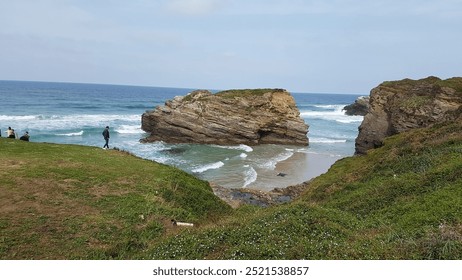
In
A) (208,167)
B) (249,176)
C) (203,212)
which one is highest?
(203,212)

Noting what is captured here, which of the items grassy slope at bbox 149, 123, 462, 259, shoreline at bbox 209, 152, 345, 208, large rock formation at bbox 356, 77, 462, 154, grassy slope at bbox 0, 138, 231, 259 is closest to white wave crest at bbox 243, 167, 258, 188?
shoreline at bbox 209, 152, 345, 208

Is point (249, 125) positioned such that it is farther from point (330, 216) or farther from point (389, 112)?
point (330, 216)

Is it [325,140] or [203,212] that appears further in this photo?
[325,140]

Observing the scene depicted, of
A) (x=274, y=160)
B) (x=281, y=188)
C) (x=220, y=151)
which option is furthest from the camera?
(x=220, y=151)

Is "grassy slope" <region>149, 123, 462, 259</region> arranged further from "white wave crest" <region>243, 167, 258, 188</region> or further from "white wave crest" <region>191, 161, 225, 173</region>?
"white wave crest" <region>191, 161, 225, 173</region>

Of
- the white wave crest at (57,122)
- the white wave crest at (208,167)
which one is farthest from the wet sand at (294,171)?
the white wave crest at (57,122)

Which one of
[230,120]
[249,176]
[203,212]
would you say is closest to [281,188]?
[249,176]

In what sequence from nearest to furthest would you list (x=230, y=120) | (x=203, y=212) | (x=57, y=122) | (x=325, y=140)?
(x=203, y=212)
(x=230, y=120)
(x=325, y=140)
(x=57, y=122)

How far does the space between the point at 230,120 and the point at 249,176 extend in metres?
20.2

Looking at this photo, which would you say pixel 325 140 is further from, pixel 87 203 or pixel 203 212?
pixel 87 203

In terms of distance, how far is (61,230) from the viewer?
37.0 feet

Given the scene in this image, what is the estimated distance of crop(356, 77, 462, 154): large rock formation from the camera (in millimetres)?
32438

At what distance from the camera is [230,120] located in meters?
49.7

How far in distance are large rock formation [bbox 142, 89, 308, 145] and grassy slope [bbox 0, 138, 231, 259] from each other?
96.6ft
